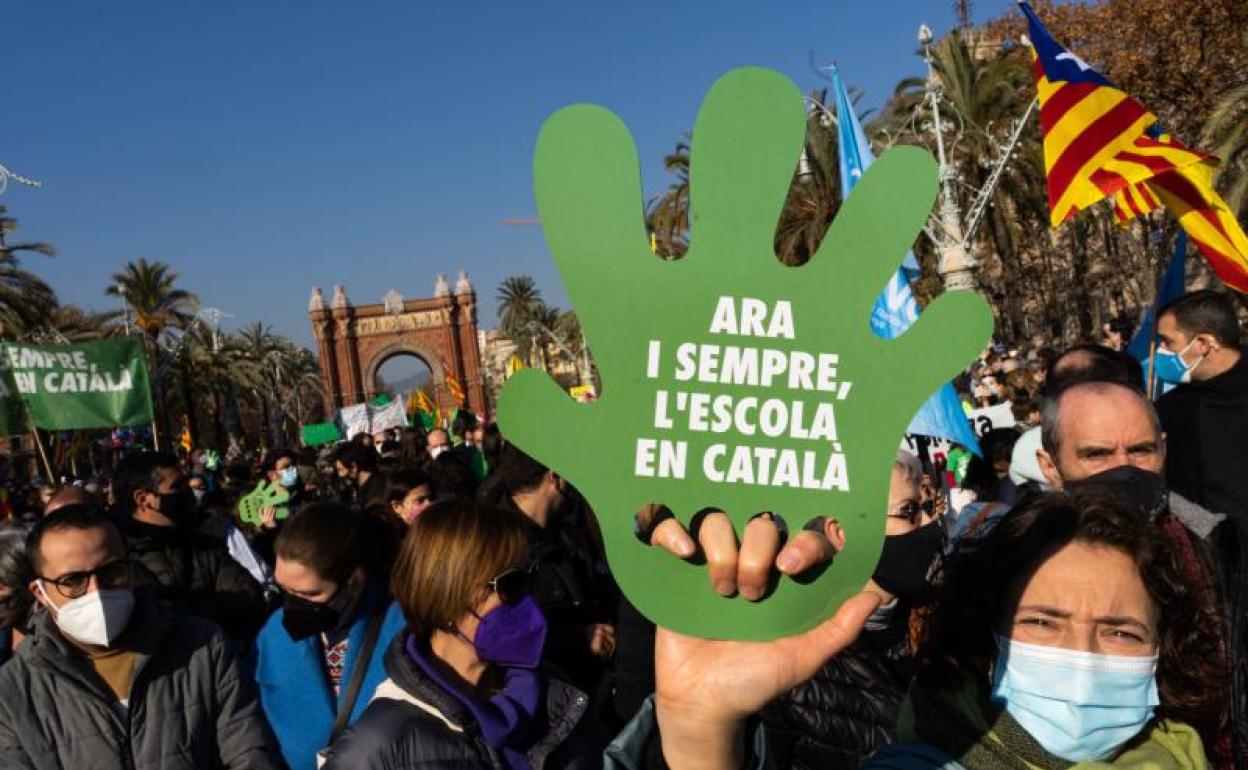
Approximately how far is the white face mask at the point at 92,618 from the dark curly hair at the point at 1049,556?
2.23 meters

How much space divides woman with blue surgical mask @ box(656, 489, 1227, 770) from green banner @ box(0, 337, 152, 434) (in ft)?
25.9

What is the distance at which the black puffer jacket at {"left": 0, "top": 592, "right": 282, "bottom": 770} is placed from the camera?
262cm

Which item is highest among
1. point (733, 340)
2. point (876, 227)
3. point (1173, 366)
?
point (876, 227)

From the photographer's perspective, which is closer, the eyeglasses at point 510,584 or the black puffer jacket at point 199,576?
the eyeglasses at point 510,584

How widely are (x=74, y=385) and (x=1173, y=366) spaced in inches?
315

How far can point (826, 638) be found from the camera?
1410 millimetres

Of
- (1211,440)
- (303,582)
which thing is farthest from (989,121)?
(303,582)

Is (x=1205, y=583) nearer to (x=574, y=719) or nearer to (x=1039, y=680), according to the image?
(x=1039, y=680)

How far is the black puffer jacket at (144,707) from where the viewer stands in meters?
2.62

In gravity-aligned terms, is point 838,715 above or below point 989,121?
below

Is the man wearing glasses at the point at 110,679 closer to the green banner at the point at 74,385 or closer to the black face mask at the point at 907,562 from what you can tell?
the black face mask at the point at 907,562

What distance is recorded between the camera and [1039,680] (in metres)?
1.66

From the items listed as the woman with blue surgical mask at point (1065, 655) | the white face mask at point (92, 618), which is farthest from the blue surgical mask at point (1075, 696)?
the white face mask at point (92, 618)

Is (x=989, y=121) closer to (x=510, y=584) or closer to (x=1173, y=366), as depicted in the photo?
(x=1173, y=366)
